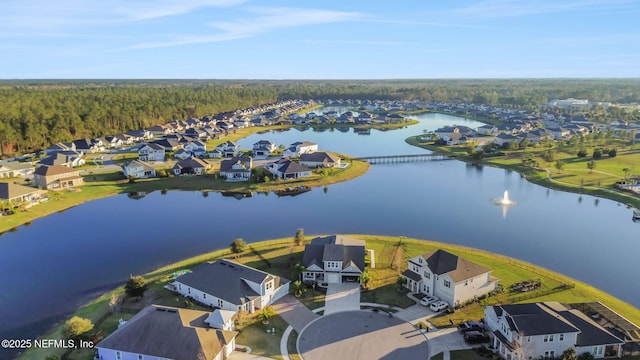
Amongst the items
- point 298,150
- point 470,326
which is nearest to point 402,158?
point 298,150

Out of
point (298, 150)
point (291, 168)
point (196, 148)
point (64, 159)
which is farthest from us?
point (196, 148)

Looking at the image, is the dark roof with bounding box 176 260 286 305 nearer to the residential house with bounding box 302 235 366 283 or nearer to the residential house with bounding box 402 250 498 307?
the residential house with bounding box 302 235 366 283

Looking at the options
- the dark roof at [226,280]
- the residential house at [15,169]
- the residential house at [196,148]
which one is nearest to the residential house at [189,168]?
the residential house at [196,148]

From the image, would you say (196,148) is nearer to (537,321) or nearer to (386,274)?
(386,274)

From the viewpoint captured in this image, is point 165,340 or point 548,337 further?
point 548,337

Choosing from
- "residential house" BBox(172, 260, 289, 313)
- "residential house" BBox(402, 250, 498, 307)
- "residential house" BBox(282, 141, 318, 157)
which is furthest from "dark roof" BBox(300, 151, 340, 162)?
"residential house" BBox(172, 260, 289, 313)

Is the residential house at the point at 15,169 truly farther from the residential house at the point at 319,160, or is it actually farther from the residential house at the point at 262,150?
the residential house at the point at 319,160

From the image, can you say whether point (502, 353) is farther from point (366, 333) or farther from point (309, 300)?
point (309, 300)
